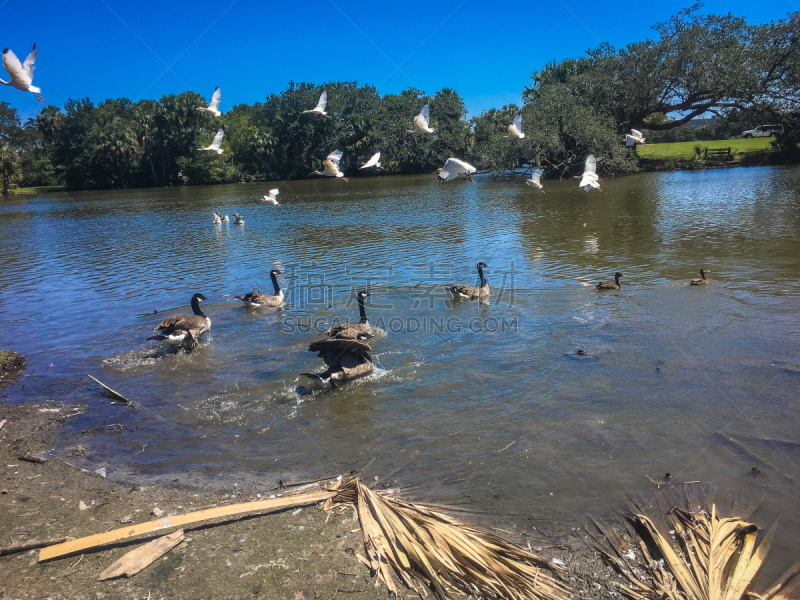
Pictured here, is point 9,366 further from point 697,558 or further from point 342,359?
point 697,558

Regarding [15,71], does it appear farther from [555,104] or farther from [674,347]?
[555,104]

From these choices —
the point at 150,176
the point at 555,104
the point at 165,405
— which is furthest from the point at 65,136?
the point at 165,405

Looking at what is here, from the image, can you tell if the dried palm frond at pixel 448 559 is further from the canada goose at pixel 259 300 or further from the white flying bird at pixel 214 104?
the white flying bird at pixel 214 104

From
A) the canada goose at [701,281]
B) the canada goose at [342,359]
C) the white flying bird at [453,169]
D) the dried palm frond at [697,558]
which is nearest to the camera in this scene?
the dried palm frond at [697,558]

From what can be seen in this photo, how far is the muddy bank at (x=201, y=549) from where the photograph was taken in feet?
12.1

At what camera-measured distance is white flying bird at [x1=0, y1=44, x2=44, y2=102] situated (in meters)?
8.52

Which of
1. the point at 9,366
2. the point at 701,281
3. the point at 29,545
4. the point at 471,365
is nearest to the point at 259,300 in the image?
the point at 9,366

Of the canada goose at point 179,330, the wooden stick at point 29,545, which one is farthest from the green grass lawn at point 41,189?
the wooden stick at point 29,545

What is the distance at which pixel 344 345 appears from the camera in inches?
302

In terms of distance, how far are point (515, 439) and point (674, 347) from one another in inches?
166

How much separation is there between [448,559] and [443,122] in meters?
84.5

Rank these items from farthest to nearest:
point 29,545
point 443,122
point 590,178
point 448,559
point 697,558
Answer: point 443,122, point 590,178, point 29,545, point 697,558, point 448,559

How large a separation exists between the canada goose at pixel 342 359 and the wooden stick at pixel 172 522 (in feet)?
9.32

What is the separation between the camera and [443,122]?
8194cm
